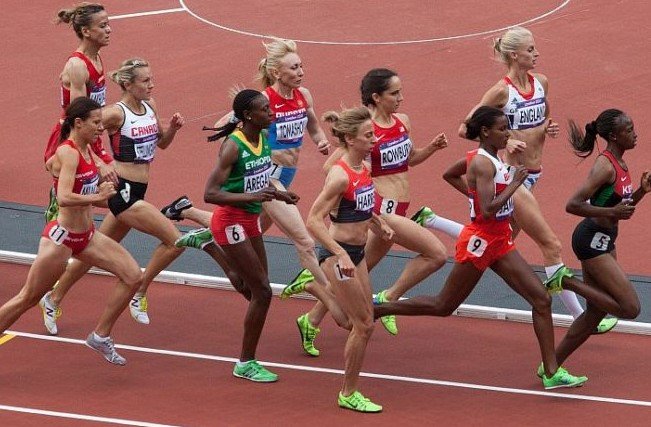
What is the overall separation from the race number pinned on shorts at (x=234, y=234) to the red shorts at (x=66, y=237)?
1.18 meters

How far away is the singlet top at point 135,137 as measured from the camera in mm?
14086

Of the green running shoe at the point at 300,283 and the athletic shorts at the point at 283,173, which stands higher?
the athletic shorts at the point at 283,173

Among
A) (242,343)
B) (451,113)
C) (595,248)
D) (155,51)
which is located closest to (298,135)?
(242,343)

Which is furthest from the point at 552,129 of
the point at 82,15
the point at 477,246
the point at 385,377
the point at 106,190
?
the point at 82,15

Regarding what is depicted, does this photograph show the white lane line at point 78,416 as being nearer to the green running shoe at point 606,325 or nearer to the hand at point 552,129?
the green running shoe at point 606,325

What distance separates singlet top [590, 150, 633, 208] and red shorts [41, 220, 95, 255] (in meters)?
4.26

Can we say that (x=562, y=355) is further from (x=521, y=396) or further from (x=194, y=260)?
(x=194, y=260)

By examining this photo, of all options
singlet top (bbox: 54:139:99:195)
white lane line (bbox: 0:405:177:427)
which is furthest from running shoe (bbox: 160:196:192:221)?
white lane line (bbox: 0:405:177:427)

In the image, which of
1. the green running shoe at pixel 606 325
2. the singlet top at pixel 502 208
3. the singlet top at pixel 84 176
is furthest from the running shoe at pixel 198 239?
the green running shoe at pixel 606 325

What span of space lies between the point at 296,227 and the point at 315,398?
1.84 m

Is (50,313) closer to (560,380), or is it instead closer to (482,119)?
(482,119)

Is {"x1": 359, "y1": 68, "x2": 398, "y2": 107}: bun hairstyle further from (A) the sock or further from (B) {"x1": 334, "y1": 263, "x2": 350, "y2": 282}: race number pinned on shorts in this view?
(B) {"x1": 334, "y1": 263, "x2": 350, "y2": 282}: race number pinned on shorts

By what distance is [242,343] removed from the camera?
1354cm

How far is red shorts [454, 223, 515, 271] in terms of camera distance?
12.7m
